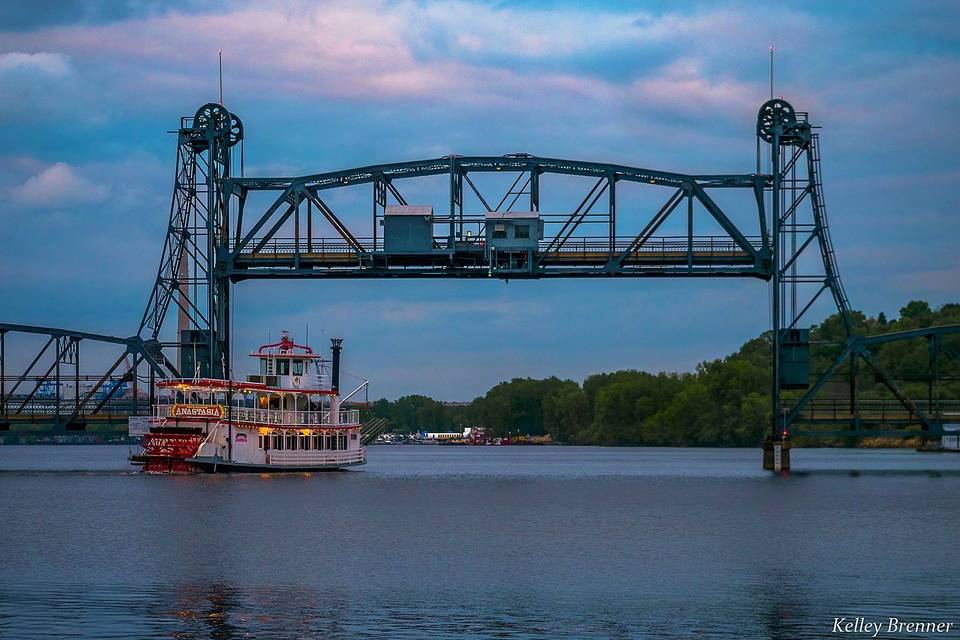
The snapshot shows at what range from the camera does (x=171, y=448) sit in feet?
309

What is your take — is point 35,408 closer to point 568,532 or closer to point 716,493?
point 716,493

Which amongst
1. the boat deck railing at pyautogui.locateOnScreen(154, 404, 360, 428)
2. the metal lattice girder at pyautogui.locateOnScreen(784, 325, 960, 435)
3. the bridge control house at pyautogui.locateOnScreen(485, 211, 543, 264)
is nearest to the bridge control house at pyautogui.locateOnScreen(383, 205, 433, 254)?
the bridge control house at pyautogui.locateOnScreen(485, 211, 543, 264)

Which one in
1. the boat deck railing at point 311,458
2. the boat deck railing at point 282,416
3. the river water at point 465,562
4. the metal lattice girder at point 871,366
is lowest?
the river water at point 465,562

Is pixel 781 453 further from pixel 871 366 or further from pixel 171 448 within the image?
pixel 171 448

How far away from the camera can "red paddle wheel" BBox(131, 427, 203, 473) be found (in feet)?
306

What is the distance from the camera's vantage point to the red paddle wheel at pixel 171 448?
9319cm

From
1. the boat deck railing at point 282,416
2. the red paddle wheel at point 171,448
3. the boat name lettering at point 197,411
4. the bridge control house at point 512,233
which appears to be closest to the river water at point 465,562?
the boat name lettering at point 197,411

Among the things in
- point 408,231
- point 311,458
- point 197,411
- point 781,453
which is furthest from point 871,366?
point 197,411

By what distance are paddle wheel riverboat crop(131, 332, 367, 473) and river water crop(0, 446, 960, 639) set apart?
19.6ft

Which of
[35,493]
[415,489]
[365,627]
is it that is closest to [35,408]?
[35,493]

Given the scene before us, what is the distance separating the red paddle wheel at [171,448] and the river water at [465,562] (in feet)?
18.7

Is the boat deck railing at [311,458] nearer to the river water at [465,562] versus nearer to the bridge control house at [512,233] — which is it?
the river water at [465,562]

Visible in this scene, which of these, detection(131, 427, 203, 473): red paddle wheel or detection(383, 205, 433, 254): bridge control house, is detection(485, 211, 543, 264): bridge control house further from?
detection(131, 427, 203, 473): red paddle wheel

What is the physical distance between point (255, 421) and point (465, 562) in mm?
47319
